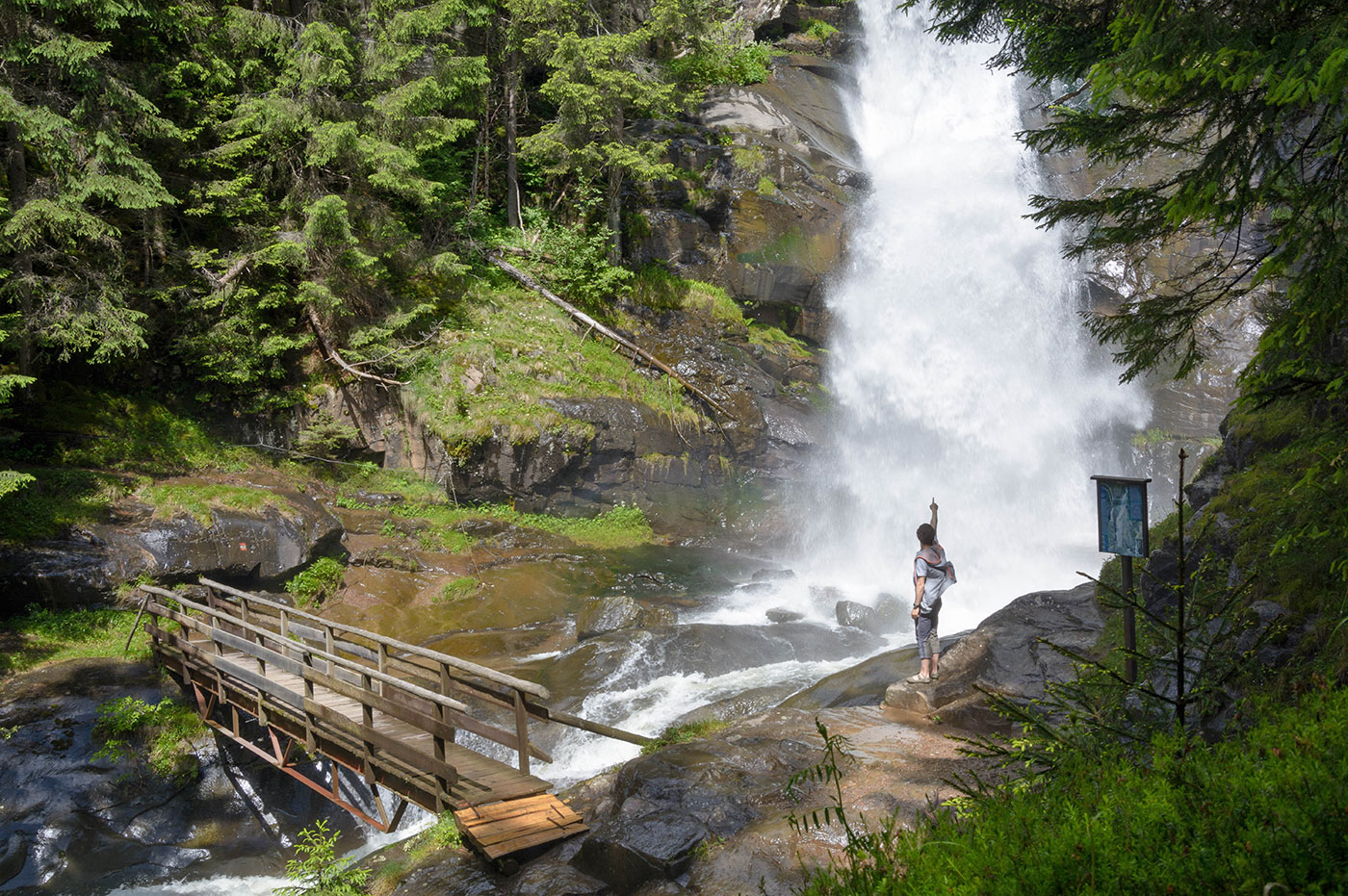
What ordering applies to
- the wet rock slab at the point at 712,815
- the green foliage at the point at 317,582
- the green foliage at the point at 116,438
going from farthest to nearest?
1. the green foliage at the point at 116,438
2. the green foliage at the point at 317,582
3. the wet rock slab at the point at 712,815

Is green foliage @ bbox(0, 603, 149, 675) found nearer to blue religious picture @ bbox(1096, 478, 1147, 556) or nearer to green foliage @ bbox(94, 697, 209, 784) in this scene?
green foliage @ bbox(94, 697, 209, 784)

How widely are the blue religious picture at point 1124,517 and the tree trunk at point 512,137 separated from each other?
19.7 meters

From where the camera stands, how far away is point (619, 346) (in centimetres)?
2025

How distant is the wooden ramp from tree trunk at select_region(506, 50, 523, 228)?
737 inches

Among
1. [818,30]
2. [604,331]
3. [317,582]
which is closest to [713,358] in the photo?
[604,331]

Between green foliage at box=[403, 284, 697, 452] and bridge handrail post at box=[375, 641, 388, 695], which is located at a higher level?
green foliage at box=[403, 284, 697, 452]

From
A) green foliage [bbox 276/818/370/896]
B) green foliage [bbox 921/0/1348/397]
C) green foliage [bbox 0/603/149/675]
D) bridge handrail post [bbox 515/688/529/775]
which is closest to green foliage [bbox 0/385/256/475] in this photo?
green foliage [bbox 0/603/149/675]

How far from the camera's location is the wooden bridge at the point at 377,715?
6.62 m

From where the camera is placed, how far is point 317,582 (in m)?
13.3

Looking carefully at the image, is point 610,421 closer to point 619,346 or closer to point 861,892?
point 619,346

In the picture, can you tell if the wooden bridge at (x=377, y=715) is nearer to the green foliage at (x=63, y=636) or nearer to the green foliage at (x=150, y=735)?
the green foliage at (x=150, y=735)

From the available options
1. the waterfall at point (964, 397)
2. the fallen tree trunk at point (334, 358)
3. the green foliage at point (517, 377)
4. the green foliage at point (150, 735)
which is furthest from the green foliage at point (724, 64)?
the green foliage at point (150, 735)

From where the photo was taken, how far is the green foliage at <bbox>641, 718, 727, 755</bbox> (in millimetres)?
7887

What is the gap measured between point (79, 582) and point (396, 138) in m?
11.3
